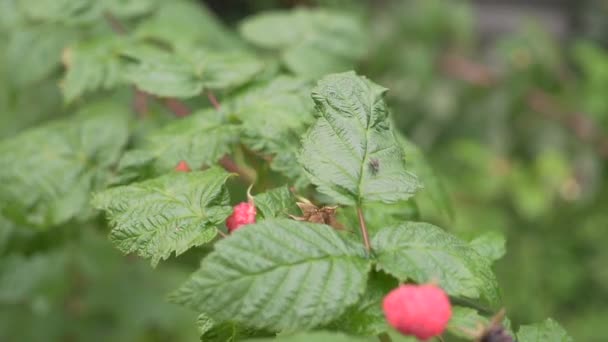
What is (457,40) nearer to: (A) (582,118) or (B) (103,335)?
(A) (582,118)

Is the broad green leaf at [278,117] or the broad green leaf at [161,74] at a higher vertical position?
the broad green leaf at [278,117]

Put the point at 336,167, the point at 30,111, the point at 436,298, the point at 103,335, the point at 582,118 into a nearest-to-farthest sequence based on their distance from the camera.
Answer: the point at 436,298 → the point at 336,167 → the point at 30,111 → the point at 103,335 → the point at 582,118

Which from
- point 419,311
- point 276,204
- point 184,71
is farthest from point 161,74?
point 419,311

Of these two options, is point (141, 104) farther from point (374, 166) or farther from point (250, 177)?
point (374, 166)

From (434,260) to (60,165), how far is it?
0.71m

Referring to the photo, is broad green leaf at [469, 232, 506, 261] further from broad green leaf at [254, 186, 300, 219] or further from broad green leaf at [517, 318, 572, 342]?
broad green leaf at [254, 186, 300, 219]

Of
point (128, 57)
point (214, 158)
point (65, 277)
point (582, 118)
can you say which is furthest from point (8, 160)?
point (582, 118)

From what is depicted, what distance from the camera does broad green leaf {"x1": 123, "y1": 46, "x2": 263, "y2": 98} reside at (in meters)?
1.11

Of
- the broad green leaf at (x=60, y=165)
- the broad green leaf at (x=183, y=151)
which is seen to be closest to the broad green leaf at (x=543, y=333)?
the broad green leaf at (x=183, y=151)

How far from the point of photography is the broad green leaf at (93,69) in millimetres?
1220

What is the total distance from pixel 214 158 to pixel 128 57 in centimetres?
30

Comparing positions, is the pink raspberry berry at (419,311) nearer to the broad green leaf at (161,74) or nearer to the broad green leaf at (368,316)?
the broad green leaf at (368,316)

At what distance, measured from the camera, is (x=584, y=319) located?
2.78 m

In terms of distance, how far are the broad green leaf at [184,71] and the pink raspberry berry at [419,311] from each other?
1.90ft
